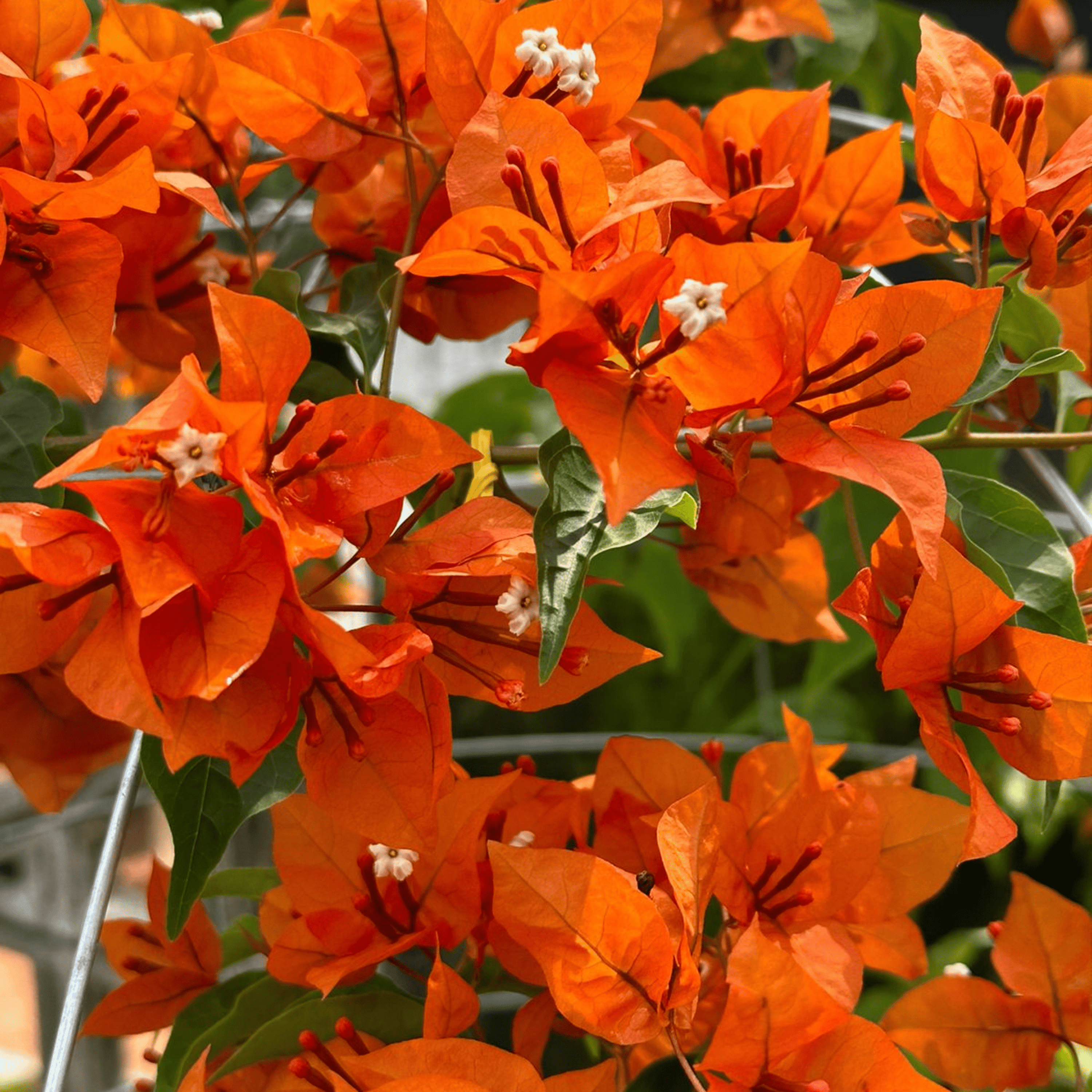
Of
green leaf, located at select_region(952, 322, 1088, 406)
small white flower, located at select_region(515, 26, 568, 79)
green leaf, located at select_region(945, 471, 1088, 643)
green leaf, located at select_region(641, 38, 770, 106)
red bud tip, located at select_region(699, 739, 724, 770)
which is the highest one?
small white flower, located at select_region(515, 26, 568, 79)

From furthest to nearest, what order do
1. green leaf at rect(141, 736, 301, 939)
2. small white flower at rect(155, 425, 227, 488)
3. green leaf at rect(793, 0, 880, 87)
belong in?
green leaf at rect(793, 0, 880, 87), green leaf at rect(141, 736, 301, 939), small white flower at rect(155, 425, 227, 488)

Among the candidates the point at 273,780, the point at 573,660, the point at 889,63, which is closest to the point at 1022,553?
the point at 573,660

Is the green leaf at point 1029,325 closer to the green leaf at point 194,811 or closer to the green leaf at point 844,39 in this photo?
the green leaf at point 844,39

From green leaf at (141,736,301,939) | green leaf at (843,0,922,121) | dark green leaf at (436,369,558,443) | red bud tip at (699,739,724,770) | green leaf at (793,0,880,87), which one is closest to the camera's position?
green leaf at (141,736,301,939)

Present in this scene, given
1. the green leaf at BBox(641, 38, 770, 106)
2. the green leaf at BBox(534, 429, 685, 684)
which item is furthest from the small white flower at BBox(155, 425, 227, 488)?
the green leaf at BBox(641, 38, 770, 106)

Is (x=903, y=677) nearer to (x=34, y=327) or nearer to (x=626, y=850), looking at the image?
(x=626, y=850)

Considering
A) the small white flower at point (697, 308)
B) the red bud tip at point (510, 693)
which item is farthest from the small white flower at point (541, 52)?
the red bud tip at point (510, 693)

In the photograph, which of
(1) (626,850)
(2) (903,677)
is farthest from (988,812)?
(1) (626,850)

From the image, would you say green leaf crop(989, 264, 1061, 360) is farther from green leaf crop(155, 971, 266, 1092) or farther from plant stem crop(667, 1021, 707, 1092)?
green leaf crop(155, 971, 266, 1092)
